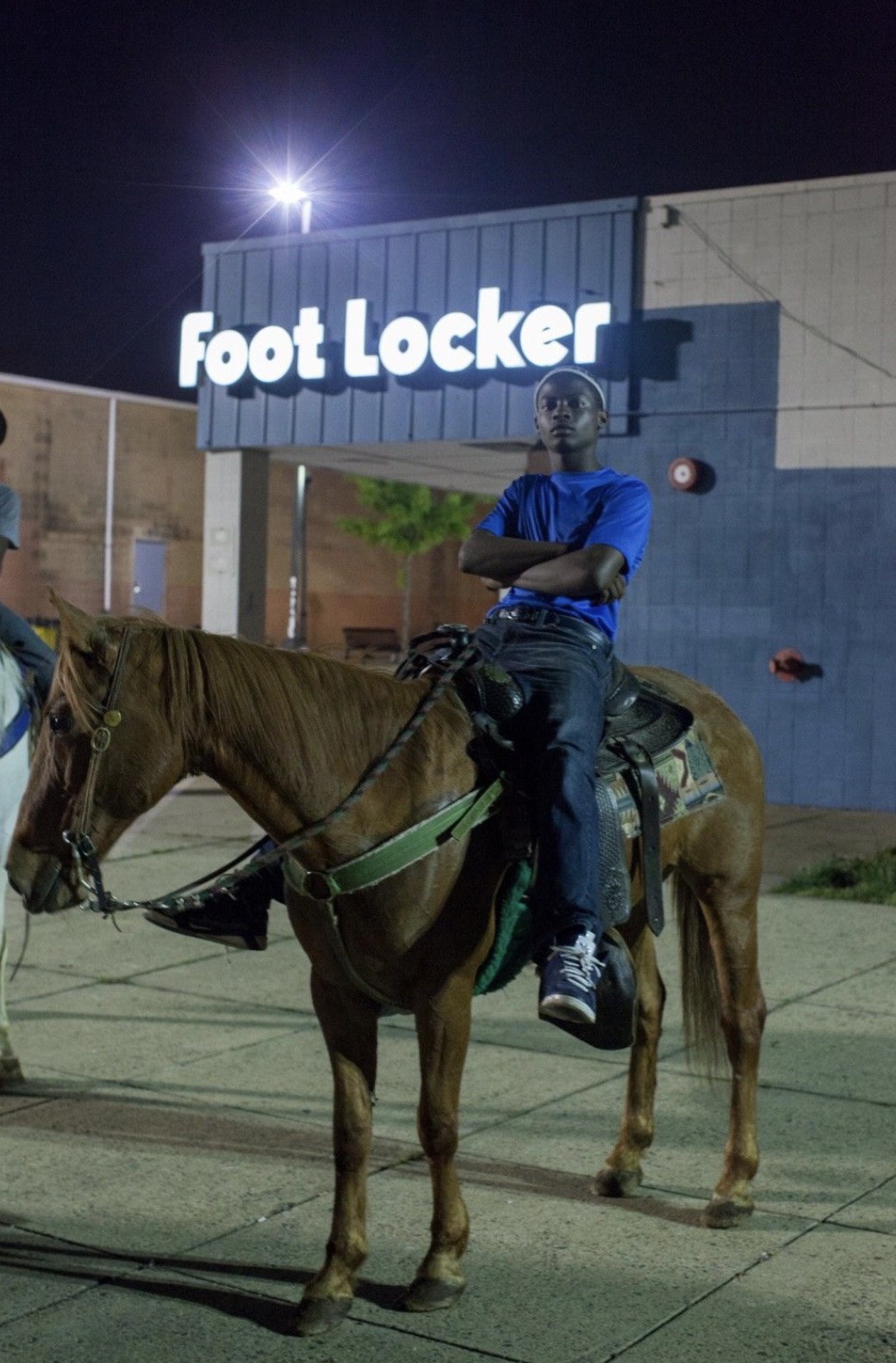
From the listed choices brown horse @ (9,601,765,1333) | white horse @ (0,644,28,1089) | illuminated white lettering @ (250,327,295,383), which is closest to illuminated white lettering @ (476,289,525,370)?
illuminated white lettering @ (250,327,295,383)

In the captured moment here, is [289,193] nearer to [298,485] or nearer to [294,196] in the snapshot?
[294,196]

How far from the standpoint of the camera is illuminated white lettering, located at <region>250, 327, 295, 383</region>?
60.2 ft

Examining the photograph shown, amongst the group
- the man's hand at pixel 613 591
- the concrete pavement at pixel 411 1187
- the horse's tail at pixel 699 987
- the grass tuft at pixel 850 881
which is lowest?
the concrete pavement at pixel 411 1187

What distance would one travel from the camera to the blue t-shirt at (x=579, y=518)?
4.60 metres

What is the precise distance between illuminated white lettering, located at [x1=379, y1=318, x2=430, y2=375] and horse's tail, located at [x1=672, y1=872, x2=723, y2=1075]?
498 inches

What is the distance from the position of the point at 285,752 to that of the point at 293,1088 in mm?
2632

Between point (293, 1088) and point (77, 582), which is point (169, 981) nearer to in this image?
point (293, 1088)

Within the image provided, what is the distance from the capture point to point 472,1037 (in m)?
7.01

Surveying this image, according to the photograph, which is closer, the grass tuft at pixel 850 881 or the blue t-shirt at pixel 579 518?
the blue t-shirt at pixel 579 518

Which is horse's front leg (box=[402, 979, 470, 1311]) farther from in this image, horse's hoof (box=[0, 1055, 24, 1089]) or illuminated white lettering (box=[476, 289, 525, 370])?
illuminated white lettering (box=[476, 289, 525, 370])

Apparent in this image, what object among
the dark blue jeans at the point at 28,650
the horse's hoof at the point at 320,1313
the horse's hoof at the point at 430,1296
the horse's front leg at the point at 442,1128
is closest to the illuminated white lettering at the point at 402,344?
the dark blue jeans at the point at 28,650

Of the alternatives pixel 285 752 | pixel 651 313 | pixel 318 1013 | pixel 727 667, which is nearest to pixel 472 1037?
pixel 318 1013

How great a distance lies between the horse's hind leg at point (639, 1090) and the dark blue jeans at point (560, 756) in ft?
3.49

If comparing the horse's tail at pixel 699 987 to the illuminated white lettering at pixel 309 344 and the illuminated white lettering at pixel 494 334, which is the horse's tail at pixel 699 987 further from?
the illuminated white lettering at pixel 309 344
